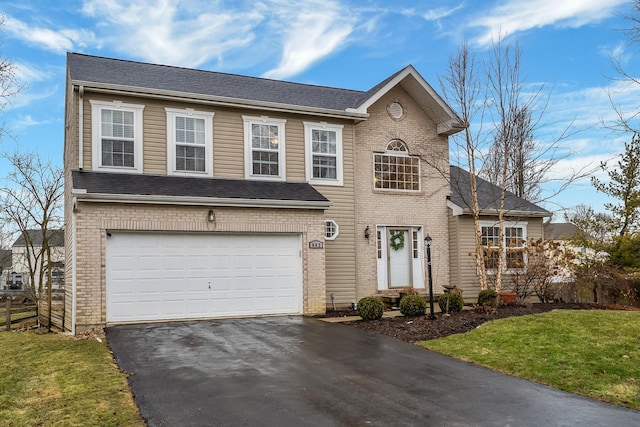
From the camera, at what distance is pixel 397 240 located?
17.2 meters

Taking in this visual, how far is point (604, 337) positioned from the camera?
977cm

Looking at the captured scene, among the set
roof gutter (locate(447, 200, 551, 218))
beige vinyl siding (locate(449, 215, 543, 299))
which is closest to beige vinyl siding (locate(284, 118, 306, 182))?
roof gutter (locate(447, 200, 551, 218))

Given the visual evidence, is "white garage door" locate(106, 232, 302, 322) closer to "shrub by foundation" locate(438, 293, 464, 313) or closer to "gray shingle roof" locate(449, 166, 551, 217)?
"shrub by foundation" locate(438, 293, 464, 313)

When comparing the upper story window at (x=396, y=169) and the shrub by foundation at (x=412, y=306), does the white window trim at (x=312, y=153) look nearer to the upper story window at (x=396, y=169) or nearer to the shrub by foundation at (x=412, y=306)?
the upper story window at (x=396, y=169)

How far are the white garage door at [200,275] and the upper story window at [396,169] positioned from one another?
4363mm

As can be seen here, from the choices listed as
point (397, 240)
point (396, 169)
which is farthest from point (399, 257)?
point (396, 169)

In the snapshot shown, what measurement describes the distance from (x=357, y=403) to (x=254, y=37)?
15958 mm

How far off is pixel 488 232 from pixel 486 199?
126cm

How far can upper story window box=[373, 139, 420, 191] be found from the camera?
17.0 m

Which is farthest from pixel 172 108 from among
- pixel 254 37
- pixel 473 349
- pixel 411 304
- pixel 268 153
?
pixel 473 349

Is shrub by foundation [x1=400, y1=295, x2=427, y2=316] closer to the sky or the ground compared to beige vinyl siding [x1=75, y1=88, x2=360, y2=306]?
closer to the ground

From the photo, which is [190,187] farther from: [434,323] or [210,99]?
[434,323]

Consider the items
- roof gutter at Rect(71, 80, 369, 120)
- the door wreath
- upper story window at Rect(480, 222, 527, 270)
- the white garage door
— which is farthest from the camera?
upper story window at Rect(480, 222, 527, 270)

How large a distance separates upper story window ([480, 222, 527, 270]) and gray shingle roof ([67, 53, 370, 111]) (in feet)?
20.9
